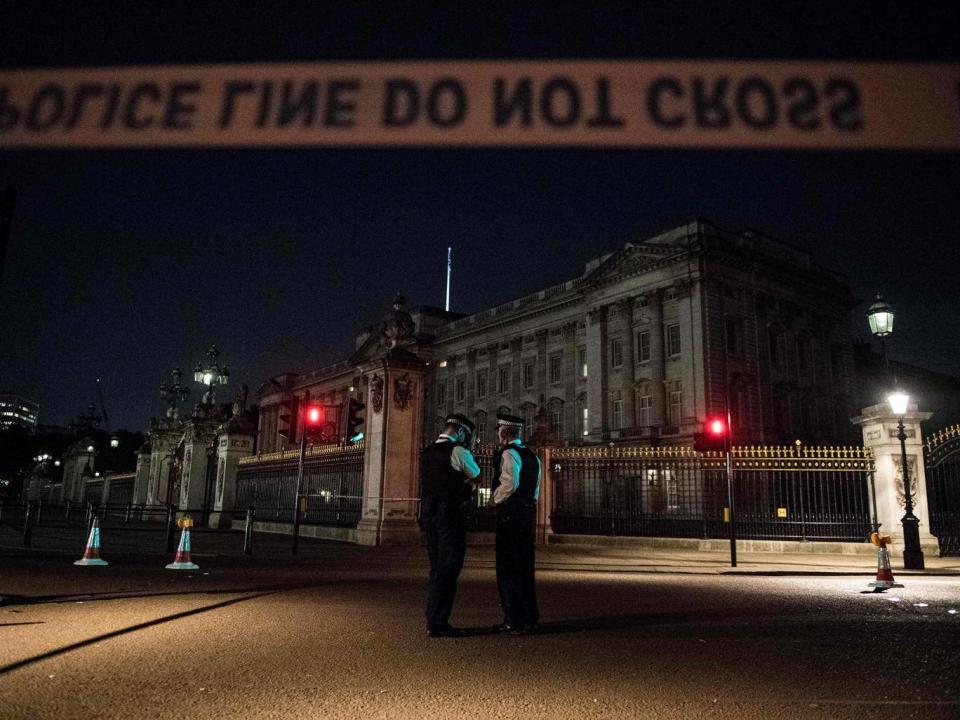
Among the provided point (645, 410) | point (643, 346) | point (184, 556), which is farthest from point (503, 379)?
point (184, 556)

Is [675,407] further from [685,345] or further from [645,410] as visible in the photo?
[685,345]

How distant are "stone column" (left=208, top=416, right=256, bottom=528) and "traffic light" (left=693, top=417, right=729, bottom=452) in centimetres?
1380

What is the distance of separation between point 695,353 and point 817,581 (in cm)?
3797

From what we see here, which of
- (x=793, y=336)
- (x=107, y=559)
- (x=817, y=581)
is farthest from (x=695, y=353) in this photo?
(x=107, y=559)

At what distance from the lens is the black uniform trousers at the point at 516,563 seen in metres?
6.04

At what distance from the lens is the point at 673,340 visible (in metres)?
51.3

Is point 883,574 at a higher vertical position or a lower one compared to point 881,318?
lower

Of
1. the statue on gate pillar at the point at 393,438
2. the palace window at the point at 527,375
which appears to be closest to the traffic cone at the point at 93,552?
the statue on gate pillar at the point at 393,438

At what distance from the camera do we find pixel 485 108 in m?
6.70

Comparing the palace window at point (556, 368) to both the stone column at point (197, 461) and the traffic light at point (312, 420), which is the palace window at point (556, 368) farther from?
the traffic light at point (312, 420)

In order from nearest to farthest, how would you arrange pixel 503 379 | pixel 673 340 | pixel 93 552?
pixel 93 552 < pixel 673 340 < pixel 503 379

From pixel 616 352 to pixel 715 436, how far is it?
40.1 m

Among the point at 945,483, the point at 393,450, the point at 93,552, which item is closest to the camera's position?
the point at 93,552

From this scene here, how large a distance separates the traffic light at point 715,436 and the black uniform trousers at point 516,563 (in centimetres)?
1047
